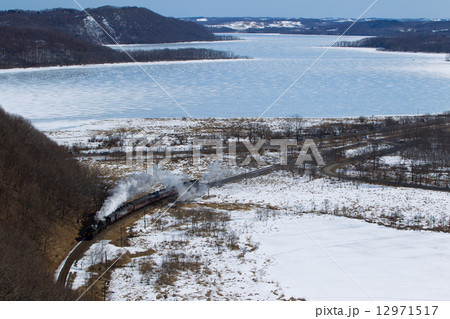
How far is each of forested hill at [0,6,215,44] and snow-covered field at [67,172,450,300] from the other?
360 ft

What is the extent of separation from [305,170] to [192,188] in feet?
22.9

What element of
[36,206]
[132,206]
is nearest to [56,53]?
[132,206]

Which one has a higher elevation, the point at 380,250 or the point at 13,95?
the point at 13,95

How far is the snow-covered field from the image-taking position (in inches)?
448

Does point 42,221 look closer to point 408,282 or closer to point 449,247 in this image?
point 408,282

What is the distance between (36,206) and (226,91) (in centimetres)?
3693

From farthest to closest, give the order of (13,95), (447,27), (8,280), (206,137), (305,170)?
(447,27)
(13,95)
(206,137)
(305,170)
(8,280)

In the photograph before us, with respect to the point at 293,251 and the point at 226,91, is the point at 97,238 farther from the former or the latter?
the point at 226,91

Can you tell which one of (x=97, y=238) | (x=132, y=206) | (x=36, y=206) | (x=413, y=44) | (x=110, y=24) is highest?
(x=110, y=24)

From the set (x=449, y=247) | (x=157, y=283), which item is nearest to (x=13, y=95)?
(x=157, y=283)

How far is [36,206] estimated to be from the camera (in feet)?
47.3

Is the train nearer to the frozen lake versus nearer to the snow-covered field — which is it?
the snow-covered field
